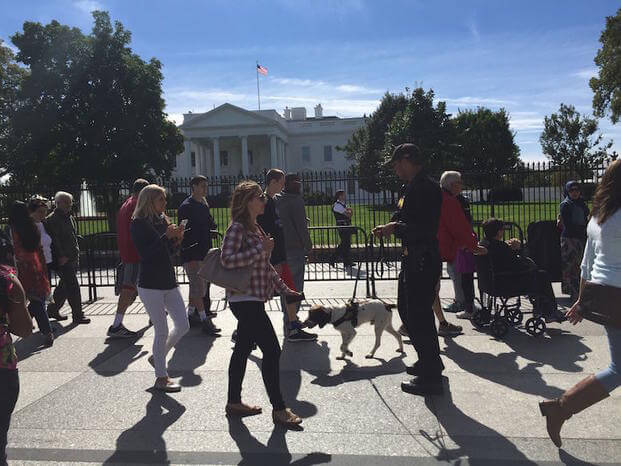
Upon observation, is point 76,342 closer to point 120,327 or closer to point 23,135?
point 120,327

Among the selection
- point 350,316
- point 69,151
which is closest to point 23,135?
point 69,151

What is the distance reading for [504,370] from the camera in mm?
5371

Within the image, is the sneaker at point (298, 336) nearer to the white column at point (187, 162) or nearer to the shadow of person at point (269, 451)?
the shadow of person at point (269, 451)

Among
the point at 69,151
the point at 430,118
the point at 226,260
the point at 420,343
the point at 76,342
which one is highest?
the point at 430,118

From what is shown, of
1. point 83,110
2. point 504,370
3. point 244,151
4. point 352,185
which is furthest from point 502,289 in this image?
point 244,151

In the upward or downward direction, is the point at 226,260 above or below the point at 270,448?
above

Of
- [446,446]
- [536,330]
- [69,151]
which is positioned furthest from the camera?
[69,151]

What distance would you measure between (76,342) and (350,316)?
12.0ft

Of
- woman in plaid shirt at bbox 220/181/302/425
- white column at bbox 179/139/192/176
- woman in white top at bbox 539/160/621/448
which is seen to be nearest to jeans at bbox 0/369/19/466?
woman in plaid shirt at bbox 220/181/302/425

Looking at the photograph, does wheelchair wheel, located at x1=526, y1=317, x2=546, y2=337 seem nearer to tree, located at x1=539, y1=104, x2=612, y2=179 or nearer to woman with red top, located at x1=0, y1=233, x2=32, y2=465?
woman with red top, located at x1=0, y1=233, x2=32, y2=465

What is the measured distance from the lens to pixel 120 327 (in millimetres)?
7109

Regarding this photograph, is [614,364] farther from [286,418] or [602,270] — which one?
[286,418]

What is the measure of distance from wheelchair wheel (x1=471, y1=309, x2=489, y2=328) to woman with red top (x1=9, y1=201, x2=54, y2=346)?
17.6 feet

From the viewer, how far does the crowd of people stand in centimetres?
341
